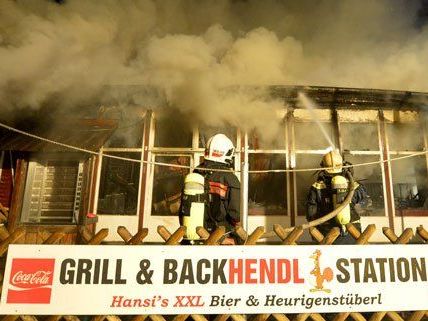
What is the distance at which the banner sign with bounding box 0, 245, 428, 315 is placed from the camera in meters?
2.45

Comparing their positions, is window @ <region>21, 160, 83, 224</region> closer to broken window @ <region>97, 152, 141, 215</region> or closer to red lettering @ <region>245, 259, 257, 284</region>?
broken window @ <region>97, 152, 141, 215</region>

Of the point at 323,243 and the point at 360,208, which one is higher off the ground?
the point at 360,208

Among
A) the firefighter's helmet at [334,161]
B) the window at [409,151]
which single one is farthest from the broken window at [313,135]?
the firefighter's helmet at [334,161]

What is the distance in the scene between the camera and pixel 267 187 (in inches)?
267

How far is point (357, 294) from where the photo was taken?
2.59m

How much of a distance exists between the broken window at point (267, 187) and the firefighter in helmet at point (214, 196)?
2607 mm

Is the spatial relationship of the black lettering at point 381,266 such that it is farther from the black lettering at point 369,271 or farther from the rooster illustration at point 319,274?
the rooster illustration at point 319,274

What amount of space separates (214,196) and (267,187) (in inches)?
129

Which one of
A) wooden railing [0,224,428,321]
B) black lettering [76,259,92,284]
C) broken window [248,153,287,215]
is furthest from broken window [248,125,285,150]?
black lettering [76,259,92,284]

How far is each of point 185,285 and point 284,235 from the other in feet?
3.13

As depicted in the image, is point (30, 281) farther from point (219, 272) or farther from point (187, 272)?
point (219, 272)

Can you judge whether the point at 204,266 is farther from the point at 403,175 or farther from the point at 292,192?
the point at 403,175

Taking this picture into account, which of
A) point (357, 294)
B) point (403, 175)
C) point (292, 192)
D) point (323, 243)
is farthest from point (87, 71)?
point (403, 175)

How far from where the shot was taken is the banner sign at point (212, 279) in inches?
96.5
